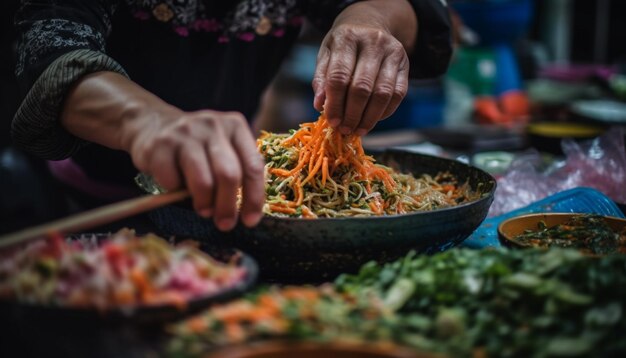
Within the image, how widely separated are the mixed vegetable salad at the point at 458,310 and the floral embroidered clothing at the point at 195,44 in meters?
1.13

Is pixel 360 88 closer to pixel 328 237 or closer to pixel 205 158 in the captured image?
pixel 328 237

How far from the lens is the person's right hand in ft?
4.42

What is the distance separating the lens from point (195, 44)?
2.76 metres

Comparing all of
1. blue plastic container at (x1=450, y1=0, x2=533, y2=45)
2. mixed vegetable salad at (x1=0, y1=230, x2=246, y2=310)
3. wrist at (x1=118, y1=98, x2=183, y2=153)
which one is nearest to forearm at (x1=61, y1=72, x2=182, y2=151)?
wrist at (x1=118, y1=98, x2=183, y2=153)

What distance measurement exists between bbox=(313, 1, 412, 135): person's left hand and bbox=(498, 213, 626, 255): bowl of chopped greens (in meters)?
0.56

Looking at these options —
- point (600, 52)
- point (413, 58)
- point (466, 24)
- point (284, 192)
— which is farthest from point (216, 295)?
point (600, 52)

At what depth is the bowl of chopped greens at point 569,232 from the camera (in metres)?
1.85

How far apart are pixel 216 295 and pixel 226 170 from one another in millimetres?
283

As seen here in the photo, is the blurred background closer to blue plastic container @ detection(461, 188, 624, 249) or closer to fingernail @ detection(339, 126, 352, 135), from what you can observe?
blue plastic container @ detection(461, 188, 624, 249)

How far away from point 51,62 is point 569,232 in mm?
1680

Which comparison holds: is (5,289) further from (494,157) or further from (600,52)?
(600,52)

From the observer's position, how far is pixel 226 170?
1.34 meters

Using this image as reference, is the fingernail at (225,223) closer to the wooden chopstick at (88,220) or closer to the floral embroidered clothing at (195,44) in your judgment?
the wooden chopstick at (88,220)

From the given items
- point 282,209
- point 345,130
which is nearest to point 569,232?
point 345,130
